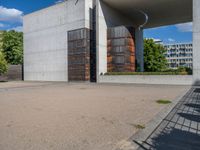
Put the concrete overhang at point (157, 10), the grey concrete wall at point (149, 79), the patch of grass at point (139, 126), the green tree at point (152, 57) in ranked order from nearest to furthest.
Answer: the patch of grass at point (139, 126), the grey concrete wall at point (149, 79), the concrete overhang at point (157, 10), the green tree at point (152, 57)

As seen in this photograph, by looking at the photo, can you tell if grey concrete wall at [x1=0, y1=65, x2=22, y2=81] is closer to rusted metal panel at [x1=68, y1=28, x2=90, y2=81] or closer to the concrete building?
the concrete building

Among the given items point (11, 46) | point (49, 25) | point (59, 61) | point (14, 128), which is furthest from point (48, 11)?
point (14, 128)

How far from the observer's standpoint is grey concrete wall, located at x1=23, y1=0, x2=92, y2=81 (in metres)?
23.8

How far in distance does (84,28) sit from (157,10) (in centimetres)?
965

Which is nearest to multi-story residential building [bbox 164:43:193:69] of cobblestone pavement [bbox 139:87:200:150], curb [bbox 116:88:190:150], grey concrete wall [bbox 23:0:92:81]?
grey concrete wall [bbox 23:0:92:81]

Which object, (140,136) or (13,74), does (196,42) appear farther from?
(13,74)

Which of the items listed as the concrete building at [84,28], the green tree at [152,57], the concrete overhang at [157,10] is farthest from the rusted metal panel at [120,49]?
the green tree at [152,57]

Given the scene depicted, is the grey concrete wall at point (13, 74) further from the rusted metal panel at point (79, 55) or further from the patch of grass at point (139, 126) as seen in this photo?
the patch of grass at point (139, 126)

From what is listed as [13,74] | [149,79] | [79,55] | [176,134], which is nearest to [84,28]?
[79,55]

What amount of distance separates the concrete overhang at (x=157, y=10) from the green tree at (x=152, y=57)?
19.8 feet

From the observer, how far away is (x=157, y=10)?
24.9 metres

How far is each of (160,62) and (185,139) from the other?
110 ft

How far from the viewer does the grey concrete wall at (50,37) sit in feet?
78.0

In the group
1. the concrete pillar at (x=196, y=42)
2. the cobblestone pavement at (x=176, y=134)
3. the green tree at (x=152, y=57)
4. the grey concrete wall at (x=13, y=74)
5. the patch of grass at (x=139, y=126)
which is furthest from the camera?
the green tree at (x=152, y=57)
